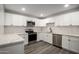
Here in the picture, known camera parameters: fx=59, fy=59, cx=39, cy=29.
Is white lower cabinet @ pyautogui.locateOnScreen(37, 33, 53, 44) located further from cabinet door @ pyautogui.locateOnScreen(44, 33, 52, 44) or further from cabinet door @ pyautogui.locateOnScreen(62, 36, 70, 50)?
cabinet door @ pyautogui.locateOnScreen(62, 36, 70, 50)

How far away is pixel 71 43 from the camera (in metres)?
2.44

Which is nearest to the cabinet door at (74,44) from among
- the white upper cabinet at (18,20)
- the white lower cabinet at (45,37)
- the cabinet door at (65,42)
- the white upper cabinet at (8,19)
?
the cabinet door at (65,42)

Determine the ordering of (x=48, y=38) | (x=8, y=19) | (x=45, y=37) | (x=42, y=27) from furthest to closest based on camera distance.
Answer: (x=42, y=27), (x=45, y=37), (x=48, y=38), (x=8, y=19)

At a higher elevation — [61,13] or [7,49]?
[61,13]

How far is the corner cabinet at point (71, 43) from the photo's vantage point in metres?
2.29

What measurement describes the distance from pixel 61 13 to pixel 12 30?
2968 millimetres

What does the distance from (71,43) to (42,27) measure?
111 inches

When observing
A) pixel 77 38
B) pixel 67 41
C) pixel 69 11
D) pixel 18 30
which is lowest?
pixel 67 41

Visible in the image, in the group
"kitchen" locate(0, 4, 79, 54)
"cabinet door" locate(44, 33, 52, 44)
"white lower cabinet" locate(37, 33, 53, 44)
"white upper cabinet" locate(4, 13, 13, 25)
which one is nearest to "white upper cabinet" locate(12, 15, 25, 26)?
"kitchen" locate(0, 4, 79, 54)

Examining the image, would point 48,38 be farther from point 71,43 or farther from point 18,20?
point 18,20

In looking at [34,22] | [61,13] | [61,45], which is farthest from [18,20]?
[61,45]

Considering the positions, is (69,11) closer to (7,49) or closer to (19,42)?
(19,42)

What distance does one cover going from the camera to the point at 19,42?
1.21 metres

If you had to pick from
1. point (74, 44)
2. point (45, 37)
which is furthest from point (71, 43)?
point (45, 37)
